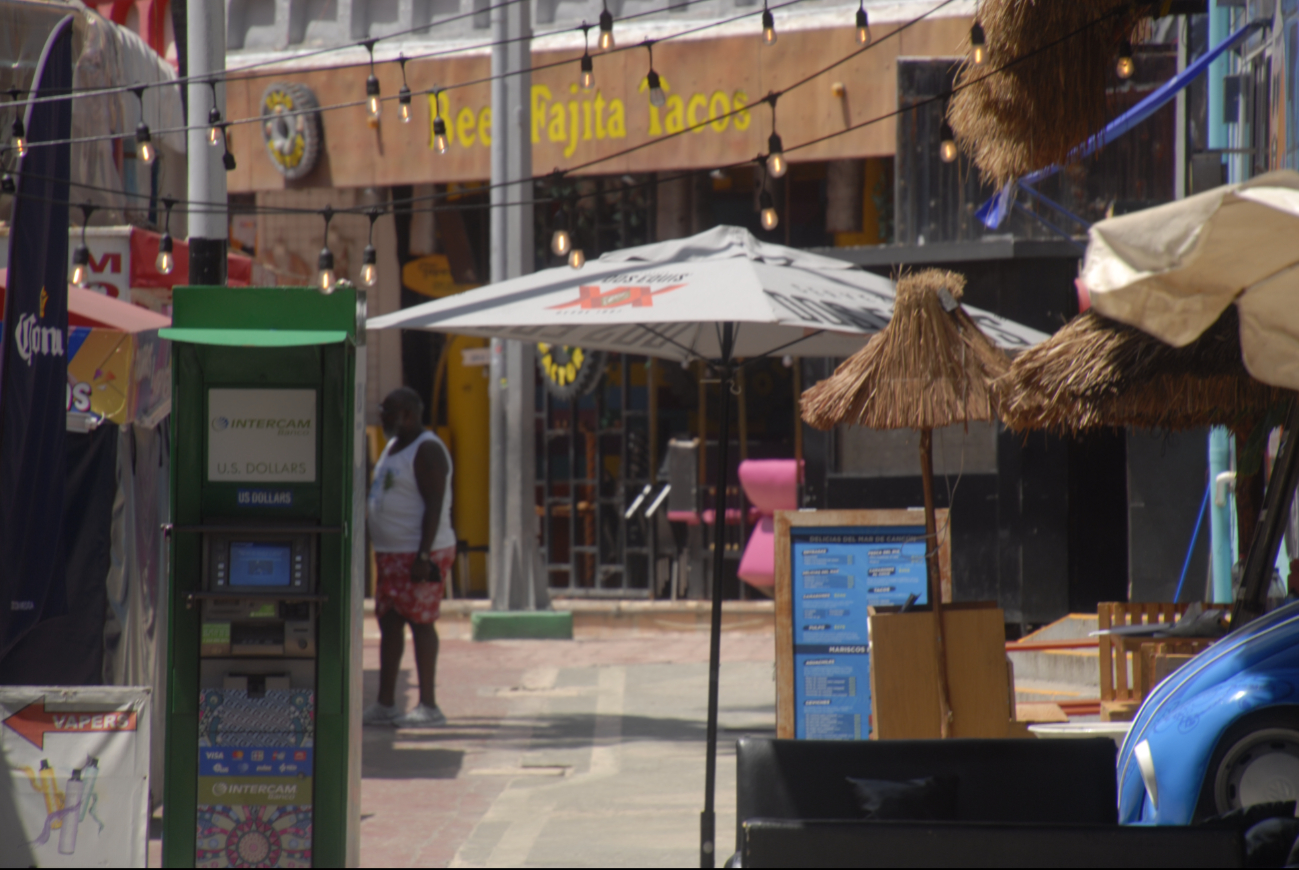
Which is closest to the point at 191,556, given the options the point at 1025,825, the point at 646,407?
the point at 1025,825

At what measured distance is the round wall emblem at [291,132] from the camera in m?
15.0

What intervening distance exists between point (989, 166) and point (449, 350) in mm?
10149

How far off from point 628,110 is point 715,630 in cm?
902

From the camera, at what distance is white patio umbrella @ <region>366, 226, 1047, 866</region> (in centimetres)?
604

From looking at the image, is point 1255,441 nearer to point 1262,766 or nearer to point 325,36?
point 1262,766

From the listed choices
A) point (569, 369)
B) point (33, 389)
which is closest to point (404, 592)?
point (33, 389)

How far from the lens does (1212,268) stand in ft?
11.3

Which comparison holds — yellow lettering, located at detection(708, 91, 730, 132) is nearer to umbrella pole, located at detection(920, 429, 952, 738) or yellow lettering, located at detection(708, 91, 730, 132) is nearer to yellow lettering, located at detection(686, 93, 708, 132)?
yellow lettering, located at detection(686, 93, 708, 132)

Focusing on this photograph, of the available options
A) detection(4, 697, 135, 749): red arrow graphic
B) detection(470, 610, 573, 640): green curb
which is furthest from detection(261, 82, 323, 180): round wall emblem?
detection(4, 697, 135, 749): red arrow graphic

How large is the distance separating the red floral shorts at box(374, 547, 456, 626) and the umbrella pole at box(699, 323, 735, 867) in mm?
2786

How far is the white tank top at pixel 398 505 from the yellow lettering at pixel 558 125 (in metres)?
6.49

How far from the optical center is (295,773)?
16.8ft

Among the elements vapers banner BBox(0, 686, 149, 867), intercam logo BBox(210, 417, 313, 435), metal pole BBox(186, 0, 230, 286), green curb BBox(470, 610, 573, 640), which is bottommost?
green curb BBox(470, 610, 573, 640)

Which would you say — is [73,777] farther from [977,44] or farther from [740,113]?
[740,113]
